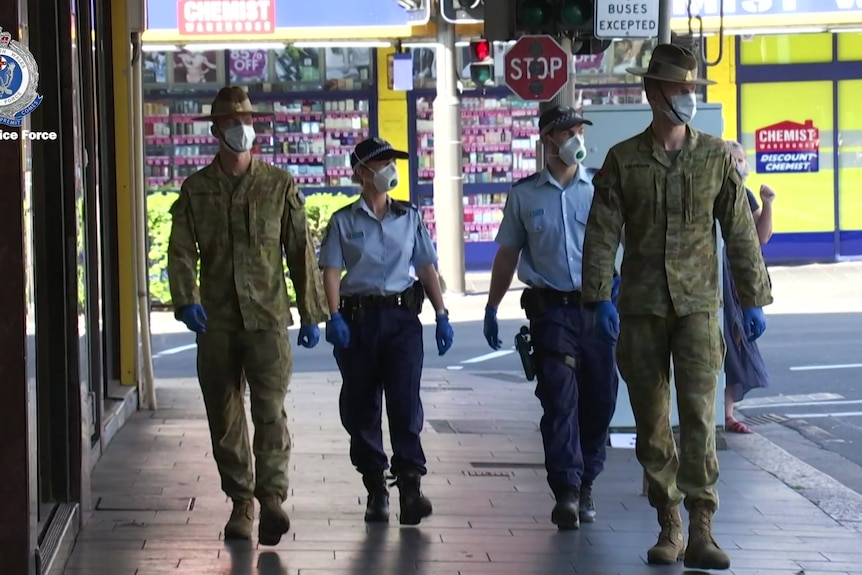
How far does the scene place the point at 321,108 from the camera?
24391mm

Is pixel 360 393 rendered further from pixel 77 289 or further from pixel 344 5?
pixel 344 5

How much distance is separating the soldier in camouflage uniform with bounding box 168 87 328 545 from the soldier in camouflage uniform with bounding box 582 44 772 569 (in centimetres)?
141

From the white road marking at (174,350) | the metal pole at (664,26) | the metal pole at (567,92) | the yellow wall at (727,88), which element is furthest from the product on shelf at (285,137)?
the metal pole at (664,26)

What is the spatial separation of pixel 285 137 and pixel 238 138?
17860 mm

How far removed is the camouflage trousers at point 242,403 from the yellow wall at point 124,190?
14.5ft

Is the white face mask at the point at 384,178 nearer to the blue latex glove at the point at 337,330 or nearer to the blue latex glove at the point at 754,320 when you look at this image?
the blue latex glove at the point at 337,330

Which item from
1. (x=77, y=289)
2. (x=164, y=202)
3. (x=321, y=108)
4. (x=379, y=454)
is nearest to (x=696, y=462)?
(x=379, y=454)

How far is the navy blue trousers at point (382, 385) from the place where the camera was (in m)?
7.22

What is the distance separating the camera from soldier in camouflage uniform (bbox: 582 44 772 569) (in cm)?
634

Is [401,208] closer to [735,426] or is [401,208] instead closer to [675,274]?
[675,274]

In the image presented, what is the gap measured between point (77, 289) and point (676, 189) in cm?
281

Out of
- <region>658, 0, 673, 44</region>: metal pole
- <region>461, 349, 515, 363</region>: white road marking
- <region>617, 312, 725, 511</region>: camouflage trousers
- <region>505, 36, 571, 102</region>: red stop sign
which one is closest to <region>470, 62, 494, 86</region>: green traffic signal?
<region>461, 349, 515, 363</region>: white road marking

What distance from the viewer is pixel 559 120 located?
744cm

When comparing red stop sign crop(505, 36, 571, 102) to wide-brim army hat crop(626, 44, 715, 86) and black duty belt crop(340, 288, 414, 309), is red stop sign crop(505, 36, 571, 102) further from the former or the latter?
wide-brim army hat crop(626, 44, 715, 86)
